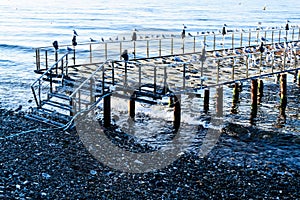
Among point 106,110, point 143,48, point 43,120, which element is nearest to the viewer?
point 43,120

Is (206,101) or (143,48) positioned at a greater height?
(143,48)

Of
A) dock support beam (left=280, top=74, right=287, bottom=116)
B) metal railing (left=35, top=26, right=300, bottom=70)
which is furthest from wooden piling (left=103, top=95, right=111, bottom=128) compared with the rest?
dock support beam (left=280, top=74, right=287, bottom=116)

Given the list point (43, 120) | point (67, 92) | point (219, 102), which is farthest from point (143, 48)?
point (43, 120)

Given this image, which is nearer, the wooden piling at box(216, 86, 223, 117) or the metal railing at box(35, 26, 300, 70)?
the wooden piling at box(216, 86, 223, 117)

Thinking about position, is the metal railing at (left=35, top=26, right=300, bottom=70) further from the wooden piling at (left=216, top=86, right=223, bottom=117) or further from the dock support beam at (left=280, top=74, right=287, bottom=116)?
the wooden piling at (left=216, top=86, right=223, bottom=117)

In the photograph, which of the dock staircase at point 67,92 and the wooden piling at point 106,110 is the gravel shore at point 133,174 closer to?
the dock staircase at point 67,92

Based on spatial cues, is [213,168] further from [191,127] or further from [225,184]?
[191,127]

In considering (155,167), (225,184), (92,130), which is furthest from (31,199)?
(92,130)

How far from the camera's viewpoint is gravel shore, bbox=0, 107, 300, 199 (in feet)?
43.8

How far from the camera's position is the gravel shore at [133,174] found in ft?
43.8

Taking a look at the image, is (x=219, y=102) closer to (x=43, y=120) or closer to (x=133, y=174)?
(x=43, y=120)

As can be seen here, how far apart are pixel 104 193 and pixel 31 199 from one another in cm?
192

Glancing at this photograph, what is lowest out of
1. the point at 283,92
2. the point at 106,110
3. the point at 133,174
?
the point at 133,174

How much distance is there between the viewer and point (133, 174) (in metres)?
14.8
